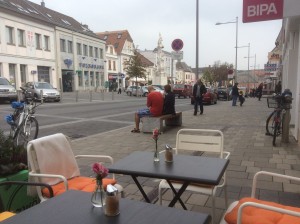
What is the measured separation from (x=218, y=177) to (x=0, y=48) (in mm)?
33379

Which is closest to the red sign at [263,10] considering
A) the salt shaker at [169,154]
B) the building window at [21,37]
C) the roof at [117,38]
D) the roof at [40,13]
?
the salt shaker at [169,154]

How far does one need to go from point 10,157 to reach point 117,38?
220 ft

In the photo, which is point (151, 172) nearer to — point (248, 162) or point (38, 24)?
point (248, 162)

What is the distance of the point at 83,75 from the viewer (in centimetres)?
4825

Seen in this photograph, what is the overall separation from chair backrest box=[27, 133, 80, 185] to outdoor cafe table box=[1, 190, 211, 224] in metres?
1.09

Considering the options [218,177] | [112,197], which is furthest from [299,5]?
[112,197]

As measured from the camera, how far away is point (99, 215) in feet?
6.33

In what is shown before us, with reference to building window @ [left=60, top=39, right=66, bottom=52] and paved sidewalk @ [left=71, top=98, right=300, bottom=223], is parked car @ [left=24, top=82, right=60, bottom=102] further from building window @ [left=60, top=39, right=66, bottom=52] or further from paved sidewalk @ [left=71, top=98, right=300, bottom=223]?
building window @ [left=60, top=39, right=66, bottom=52]

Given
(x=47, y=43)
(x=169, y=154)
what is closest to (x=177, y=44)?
(x=169, y=154)

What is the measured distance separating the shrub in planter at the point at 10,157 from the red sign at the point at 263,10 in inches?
208

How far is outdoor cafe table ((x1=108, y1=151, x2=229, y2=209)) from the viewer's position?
8.71 ft

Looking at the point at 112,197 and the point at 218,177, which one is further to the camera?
the point at 218,177

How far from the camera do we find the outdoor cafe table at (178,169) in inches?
104

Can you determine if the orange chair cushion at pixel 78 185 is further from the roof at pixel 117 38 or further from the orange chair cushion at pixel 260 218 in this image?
the roof at pixel 117 38
